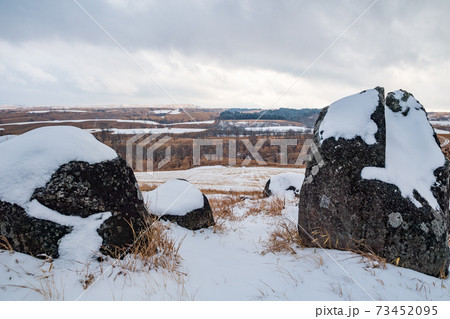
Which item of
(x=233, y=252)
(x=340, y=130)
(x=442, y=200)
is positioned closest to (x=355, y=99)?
(x=340, y=130)

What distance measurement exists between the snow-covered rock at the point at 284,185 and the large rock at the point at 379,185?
7557 millimetres

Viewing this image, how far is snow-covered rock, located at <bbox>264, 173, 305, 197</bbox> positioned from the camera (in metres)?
11.0

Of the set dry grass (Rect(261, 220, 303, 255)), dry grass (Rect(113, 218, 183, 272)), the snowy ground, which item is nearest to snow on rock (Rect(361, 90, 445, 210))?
the snowy ground

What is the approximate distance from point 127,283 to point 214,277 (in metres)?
0.90

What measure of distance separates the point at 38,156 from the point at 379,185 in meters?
4.10

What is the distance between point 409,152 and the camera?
11.0 ft

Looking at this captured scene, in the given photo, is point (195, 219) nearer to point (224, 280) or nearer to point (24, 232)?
point (224, 280)

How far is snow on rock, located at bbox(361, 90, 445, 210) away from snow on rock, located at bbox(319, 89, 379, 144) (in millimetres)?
432

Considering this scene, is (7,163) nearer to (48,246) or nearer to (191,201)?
(48,246)

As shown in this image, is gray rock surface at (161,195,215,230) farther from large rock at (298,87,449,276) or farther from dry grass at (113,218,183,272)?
large rock at (298,87,449,276)

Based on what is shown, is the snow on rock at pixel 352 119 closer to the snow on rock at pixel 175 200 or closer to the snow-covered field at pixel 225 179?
the snow on rock at pixel 175 200

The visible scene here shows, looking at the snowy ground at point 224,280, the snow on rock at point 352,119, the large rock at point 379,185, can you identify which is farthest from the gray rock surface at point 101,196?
the snow on rock at point 352,119

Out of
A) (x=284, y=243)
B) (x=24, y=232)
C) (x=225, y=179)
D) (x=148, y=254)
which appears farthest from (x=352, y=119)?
(x=225, y=179)

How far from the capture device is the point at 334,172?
318 cm
